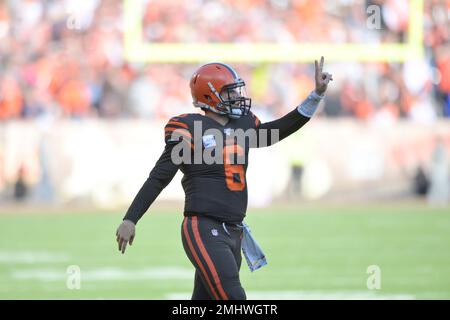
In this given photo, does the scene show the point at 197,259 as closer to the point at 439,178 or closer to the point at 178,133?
the point at 178,133

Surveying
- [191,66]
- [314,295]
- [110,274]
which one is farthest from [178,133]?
[191,66]

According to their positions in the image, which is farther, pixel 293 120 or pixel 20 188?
pixel 20 188

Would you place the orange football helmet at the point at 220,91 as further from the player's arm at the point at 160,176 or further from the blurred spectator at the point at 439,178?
the blurred spectator at the point at 439,178

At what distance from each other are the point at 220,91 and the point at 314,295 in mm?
2985

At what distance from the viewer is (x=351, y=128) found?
15.6 meters

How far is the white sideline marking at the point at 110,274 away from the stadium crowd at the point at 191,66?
265 inches

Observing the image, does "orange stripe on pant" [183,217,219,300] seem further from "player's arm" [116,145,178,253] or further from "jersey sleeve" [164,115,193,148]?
"jersey sleeve" [164,115,193,148]

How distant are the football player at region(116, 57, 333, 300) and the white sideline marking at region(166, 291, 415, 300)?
2.56 metres

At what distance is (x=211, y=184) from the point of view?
16.0 ft

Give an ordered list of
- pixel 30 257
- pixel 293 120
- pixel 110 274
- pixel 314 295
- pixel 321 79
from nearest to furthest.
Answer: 1. pixel 321 79
2. pixel 293 120
3. pixel 314 295
4. pixel 110 274
5. pixel 30 257

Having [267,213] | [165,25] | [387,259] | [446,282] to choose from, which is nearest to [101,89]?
[165,25]

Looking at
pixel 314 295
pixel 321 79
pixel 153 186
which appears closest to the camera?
pixel 153 186

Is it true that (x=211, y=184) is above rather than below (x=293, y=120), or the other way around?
below
